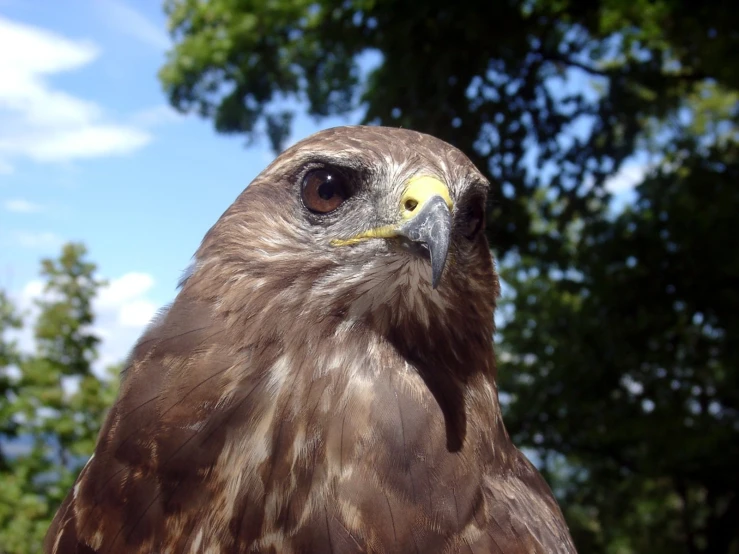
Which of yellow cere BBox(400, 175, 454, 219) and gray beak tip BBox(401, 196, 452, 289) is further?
yellow cere BBox(400, 175, 454, 219)

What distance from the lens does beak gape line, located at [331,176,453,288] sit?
195cm

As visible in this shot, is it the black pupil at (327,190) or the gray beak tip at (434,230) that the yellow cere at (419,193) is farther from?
the black pupil at (327,190)

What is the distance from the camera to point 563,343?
1027cm

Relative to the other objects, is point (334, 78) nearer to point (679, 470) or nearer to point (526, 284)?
point (526, 284)

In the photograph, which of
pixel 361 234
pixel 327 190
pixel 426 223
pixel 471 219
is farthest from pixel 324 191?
pixel 471 219

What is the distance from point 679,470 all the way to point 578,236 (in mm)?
3556

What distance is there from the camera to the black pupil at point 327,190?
2.27 meters

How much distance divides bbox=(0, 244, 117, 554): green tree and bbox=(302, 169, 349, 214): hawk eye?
27.7ft

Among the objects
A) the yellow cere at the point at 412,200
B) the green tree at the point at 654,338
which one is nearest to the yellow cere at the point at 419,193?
the yellow cere at the point at 412,200

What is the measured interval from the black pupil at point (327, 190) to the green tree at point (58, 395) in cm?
848

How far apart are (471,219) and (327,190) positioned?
1.73 feet

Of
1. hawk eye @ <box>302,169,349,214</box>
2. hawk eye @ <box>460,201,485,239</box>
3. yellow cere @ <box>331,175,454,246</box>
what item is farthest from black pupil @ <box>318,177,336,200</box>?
hawk eye @ <box>460,201,485,239</box>

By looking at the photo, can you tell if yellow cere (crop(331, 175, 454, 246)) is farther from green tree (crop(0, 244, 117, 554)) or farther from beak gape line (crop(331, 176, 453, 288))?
green tree (crop(0, 244, 117, 554))

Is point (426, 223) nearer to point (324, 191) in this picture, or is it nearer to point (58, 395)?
point (324, 191)
